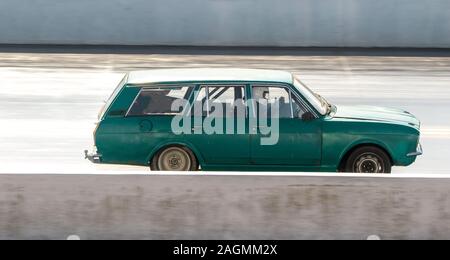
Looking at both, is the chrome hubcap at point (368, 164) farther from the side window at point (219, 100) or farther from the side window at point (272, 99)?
the side window at point (219, 100)

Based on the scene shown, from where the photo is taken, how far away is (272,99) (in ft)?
36.7

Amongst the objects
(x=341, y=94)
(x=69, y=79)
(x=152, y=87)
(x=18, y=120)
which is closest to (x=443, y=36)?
(x=341, y=94)

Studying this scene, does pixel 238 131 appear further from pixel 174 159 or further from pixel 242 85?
pixel 174 159

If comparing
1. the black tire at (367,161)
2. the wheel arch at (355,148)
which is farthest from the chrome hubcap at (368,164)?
the wheel arch at (355,148)

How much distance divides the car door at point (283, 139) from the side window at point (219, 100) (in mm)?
207

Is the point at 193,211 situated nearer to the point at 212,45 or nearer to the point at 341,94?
the point at 341,94

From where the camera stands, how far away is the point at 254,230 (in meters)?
8.55

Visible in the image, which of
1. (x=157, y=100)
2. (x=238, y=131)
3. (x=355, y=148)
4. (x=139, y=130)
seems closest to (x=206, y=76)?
(x=157, y=100)

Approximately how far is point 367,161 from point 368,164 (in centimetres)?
4

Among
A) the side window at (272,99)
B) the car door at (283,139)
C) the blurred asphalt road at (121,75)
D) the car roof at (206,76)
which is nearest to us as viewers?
the car door at (283,139)

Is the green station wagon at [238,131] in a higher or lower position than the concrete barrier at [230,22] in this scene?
lower

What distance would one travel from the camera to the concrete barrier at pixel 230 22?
76.4 feet

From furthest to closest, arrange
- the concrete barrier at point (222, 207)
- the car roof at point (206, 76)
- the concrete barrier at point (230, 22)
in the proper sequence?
1. the concrete barrier at point (230, 22)
2. the car roof at point (206, 76)
3. the concrete barrier at point (222, 207)

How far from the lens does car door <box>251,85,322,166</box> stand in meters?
11.0
